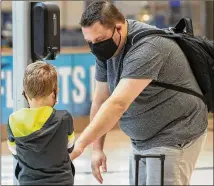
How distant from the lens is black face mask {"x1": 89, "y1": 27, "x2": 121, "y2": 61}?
3.28 metres

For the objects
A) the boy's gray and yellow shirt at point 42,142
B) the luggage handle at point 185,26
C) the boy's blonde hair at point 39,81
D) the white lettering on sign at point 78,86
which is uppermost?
the luggage handle at point 185,26

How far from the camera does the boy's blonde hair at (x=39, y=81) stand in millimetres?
2840

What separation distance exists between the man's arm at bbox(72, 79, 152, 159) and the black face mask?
0.25 meters

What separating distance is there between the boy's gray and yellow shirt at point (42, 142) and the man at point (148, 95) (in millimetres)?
298

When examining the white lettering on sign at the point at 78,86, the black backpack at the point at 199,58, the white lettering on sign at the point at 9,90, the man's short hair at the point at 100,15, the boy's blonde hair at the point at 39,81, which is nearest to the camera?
the boy's blonde hair at the point at 39,81

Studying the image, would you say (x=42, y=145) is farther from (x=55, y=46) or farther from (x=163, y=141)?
(x=55, y=46)

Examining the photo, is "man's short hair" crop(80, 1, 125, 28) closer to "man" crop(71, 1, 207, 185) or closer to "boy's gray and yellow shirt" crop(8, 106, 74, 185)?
"man" crop(71, 1, 207, 185)

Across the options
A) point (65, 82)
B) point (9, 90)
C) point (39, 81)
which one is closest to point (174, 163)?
point (39, 81)

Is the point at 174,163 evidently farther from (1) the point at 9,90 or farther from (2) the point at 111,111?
(1) the point at 9,90

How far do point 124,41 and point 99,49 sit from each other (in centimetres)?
17

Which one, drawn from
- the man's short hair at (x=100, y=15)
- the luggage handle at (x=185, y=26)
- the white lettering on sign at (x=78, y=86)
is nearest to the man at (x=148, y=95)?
the man's short hair at (x=100, y=15)

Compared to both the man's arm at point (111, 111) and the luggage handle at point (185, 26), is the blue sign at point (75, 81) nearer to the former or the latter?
the luggage handle at point (185, 26)

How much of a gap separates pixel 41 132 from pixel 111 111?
1.24ft

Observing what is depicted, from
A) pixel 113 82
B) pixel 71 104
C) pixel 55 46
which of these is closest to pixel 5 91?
pixel 71 104
